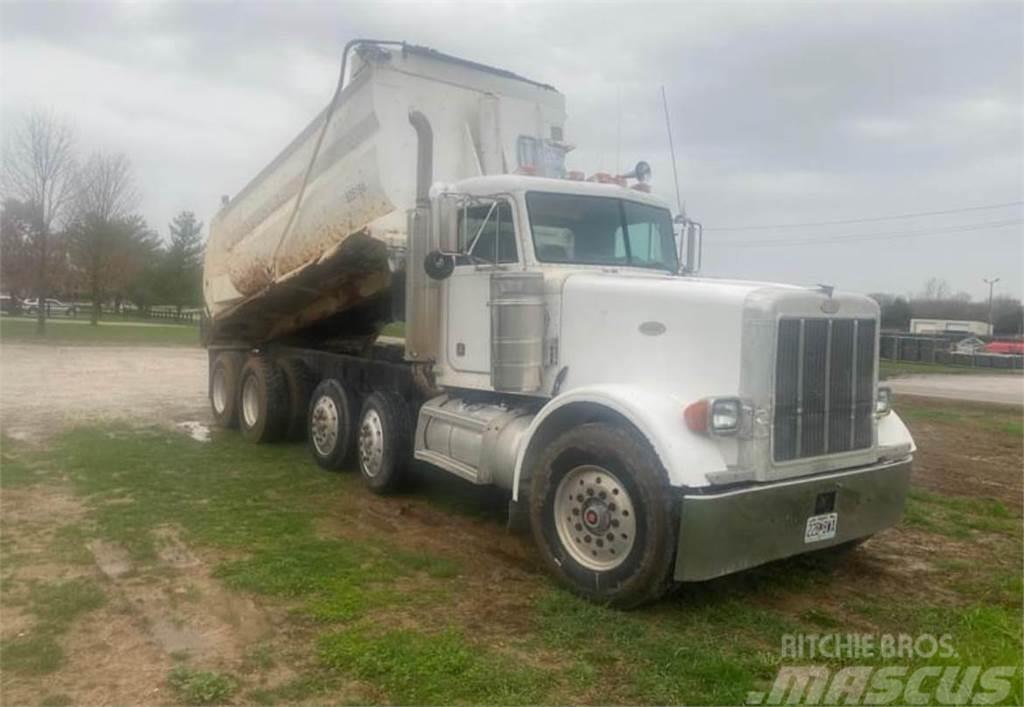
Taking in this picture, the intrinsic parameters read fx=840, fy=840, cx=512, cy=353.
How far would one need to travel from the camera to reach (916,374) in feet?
104

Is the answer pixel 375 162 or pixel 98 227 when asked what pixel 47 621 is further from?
pixel 98 227

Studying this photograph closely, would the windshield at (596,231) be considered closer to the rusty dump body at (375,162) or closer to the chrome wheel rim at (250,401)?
the rusty dump body at (375,162)

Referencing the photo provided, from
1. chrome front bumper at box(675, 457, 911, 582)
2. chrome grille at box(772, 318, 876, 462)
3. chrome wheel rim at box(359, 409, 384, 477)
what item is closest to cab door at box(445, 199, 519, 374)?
chrome wheel rim at box(359, 409, 384, 477)

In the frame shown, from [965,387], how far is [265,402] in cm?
2263

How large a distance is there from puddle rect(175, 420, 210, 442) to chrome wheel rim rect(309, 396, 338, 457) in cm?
246

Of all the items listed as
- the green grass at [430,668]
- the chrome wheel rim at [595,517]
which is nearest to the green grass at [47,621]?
the green grass at [430,668]

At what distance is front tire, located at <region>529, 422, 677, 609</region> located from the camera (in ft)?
15.3

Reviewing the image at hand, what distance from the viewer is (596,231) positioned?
6.57 meters

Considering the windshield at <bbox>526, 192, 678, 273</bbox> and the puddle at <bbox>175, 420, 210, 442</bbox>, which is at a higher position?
the windshield at <bbox>526, 192, 678, 273</bbox>

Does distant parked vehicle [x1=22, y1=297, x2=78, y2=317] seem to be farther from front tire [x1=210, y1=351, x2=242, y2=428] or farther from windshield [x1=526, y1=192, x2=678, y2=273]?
windshield [x1=526, y1=192, x2=678, y2=273]

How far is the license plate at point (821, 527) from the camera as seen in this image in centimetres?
498

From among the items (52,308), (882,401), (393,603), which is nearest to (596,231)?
(882,401)

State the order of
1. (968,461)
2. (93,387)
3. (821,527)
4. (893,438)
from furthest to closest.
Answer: (93,387)
(968,461)
(893,438)
(821,527)

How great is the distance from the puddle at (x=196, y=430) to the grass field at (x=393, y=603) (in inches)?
111
